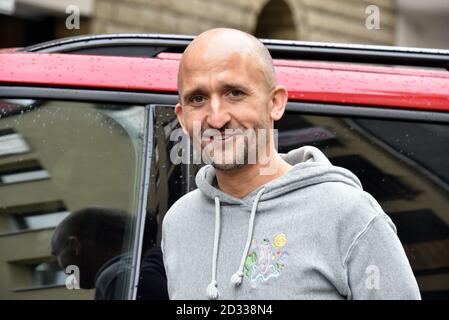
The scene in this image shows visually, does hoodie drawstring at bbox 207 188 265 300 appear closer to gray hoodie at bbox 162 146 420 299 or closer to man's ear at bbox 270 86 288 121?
gray hoodie at bbox 162 146 420 299

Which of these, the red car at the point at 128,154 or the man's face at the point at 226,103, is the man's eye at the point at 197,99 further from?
the red car at the point at 128,154

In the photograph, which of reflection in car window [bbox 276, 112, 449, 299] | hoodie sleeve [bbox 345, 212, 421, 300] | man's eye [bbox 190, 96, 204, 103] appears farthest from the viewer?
reflection in car window [bbox 276, 112, 449, 299]

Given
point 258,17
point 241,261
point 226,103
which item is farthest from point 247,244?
point 258,17

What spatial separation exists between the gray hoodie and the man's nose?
15 cm

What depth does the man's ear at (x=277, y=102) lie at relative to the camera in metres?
1.97

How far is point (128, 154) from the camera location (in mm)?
3004

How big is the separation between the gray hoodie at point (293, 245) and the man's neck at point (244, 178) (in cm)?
2

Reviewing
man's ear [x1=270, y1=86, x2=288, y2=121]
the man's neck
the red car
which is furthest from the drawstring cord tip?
the red car

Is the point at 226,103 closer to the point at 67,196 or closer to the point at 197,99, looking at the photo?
the point at 197,99

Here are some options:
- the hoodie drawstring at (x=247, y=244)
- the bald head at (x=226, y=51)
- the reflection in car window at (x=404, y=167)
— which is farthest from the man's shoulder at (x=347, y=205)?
the reflection in car window at (x=404, y=167)

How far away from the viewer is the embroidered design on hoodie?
1.84 meters

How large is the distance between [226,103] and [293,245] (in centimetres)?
28

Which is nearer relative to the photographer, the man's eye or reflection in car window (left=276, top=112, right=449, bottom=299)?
the man's eye
